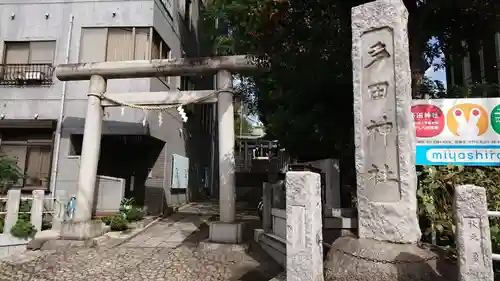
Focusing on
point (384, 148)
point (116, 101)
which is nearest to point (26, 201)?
point (116, 101)

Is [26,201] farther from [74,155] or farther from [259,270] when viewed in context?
[259,270]

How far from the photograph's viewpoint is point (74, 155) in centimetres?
1279

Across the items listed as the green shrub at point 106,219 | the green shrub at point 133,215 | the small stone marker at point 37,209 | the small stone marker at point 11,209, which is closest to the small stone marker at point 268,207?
the green shrub at point 133,215

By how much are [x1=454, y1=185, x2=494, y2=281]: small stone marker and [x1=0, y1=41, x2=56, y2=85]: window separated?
13.4 meters

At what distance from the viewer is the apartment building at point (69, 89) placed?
41.5 ft

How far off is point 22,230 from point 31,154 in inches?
176

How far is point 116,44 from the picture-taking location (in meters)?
13.2

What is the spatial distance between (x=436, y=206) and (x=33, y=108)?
12.9m

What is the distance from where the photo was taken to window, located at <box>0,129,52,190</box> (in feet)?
41.8

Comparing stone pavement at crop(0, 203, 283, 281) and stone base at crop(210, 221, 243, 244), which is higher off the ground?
stone base at crop(210, 221, 243, 244)

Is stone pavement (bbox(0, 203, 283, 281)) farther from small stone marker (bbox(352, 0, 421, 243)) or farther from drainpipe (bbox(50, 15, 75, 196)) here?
drainpipe (bbox(50, 15, 75, 196))

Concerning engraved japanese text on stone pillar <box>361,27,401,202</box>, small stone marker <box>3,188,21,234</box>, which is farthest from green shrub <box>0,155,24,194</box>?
engraved japanese text on stone pillar <box>361,27,401,202</box>

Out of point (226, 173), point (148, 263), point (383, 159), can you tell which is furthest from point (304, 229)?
point (226, 173)

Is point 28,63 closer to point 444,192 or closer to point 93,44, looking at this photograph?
point 93,44
